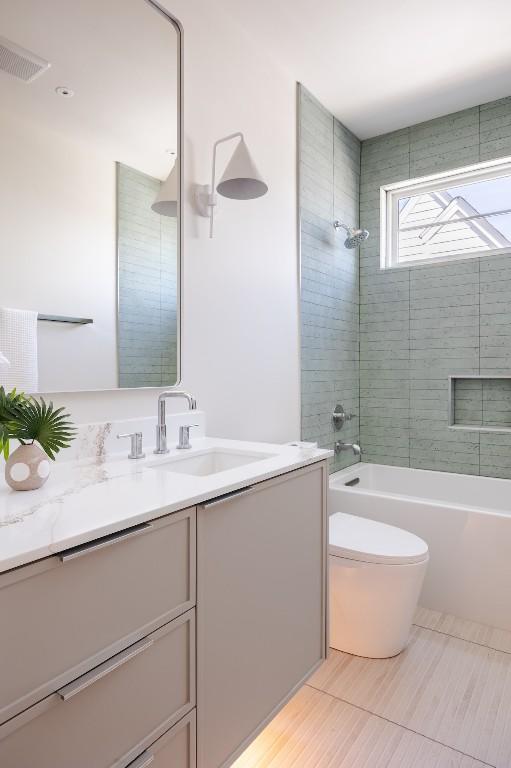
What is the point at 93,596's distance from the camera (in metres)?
0.81

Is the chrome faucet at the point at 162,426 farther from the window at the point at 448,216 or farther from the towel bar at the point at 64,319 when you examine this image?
the window at the point at 448,216

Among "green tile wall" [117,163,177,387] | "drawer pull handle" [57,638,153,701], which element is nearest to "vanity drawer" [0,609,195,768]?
"drawer pull handle" [57,638,153,701]

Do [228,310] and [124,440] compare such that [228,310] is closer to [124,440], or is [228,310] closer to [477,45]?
[124,440]

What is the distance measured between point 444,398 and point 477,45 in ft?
5.92

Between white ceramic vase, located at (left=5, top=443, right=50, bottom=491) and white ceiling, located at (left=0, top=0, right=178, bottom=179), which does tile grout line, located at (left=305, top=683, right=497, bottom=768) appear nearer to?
white ceramic vase, located at (left=5, top=443, right=50, bottom=491)

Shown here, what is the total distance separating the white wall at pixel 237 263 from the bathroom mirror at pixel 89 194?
0.32ft

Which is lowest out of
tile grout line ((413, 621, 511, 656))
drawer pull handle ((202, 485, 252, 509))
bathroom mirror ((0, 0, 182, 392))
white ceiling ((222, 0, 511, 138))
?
tile grout line ((413, 621, 511, 656))

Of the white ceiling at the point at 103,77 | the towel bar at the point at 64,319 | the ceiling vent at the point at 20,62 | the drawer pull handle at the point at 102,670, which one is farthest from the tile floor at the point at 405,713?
the ceiling vent at the point at 20,62

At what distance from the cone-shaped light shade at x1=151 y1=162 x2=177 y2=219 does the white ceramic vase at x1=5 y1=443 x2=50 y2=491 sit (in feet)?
3.18

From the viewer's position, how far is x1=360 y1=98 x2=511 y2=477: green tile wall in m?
2.75

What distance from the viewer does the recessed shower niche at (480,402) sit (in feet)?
9.14

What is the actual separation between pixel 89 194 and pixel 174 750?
4.68 ft

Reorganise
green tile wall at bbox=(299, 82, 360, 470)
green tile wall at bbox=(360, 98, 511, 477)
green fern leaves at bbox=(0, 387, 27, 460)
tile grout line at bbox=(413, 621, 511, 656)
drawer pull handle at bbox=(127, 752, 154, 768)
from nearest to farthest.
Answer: drawer pull handle at bbox=(127, 752, 154, 768) → green fern leaves at bbox=(0, 387, 27, 460) → tile grout line at bbox=(413, 621, 511, 656) → green tile wall at bbox=(299, 82, 360, 470) → green tile wall at bbox=(360, 98, 511, 477)

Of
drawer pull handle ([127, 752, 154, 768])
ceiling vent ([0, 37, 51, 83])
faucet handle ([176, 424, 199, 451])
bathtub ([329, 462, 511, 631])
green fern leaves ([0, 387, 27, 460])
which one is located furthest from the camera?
bathtub ([329, 462, 511, 631])
